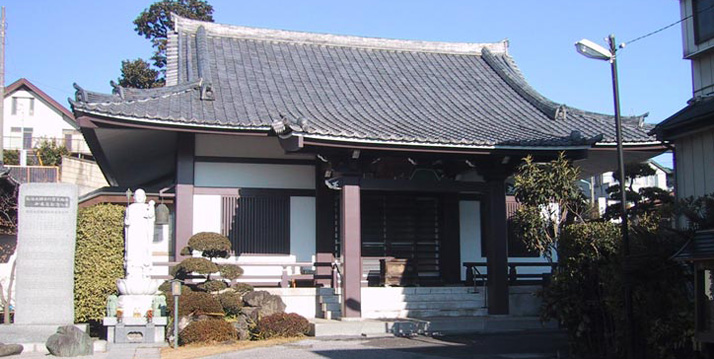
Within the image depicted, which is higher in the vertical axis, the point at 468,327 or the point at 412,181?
the point at 412,181

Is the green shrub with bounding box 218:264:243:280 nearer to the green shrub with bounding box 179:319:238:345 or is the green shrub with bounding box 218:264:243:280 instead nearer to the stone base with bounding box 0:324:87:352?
the green shrub with bounding box 179:319:238:345

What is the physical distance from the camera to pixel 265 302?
52.8 ft

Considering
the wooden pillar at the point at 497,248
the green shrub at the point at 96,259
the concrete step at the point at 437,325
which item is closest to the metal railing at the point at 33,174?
the green shrub at the point at 96,259

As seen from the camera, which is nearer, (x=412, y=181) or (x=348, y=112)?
(x=412, y=181)

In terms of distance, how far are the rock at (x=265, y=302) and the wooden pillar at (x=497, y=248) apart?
5.02 m

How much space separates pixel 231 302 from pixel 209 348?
1.95m

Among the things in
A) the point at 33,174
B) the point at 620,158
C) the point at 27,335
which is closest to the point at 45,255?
the point at 27,335

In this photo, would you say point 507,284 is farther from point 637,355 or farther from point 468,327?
point 637,355

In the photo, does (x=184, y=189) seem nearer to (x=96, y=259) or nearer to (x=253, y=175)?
(x=253, y=175)

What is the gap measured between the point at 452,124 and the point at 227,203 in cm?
611

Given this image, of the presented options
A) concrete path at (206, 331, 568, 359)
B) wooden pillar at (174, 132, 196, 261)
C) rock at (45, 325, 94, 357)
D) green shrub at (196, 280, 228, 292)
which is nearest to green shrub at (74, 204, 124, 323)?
green shrub at (196, 280, 228, 292)

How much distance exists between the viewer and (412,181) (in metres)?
17.5

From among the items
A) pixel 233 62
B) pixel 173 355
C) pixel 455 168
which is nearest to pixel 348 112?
pixel 455 168

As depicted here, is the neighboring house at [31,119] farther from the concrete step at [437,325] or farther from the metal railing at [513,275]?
the concrete step at [437,325]
